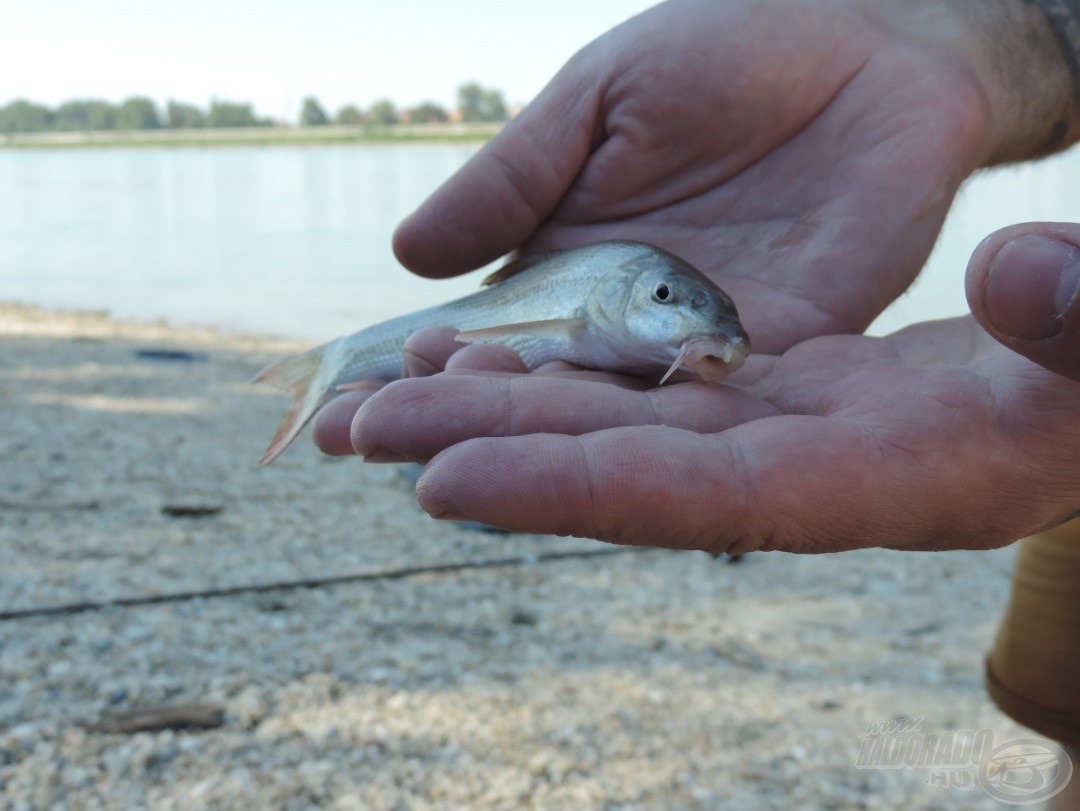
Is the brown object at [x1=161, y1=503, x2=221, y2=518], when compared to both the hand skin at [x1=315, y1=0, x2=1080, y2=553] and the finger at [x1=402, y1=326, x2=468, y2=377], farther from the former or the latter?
the finger at [x1=402, y1=326, x2=468, y2=377]

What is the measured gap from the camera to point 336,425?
267 cm

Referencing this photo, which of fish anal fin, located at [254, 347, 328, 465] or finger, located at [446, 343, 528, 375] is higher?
finger, located at [446, 343, 528, 375]

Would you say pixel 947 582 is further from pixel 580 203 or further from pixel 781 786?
pixel 580 203

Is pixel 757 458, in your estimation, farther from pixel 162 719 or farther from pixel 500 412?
pixel 162 719

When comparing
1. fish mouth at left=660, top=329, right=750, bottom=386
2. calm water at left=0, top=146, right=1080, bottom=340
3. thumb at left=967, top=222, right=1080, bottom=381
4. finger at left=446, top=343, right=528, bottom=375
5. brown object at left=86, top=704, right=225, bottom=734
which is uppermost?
thumb at left=967, top=222, right=1080, bottom=381

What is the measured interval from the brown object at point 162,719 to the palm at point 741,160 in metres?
1.90

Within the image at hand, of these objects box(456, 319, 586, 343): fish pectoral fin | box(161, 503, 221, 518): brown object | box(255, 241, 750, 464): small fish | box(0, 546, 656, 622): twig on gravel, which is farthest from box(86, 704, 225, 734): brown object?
box(161, 503, 221, 518): brown object

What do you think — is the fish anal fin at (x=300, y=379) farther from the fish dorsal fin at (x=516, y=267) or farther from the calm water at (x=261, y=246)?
the calm water at (x=261, y=246)

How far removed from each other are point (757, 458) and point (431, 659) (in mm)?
2851

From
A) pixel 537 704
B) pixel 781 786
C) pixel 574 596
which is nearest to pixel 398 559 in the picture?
pixel 574 596

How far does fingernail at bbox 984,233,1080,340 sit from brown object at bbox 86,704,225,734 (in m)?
3.21

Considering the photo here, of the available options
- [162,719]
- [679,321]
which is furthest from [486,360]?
[162,719]

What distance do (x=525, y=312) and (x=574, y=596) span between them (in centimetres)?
231

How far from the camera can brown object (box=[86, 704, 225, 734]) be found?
3.73m
